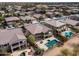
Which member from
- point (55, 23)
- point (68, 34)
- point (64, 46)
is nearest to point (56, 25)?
point (55, 23)

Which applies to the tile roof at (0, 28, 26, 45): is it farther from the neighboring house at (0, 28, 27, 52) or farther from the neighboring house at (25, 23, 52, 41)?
the neighboring house at (25, 23, 52, 41)

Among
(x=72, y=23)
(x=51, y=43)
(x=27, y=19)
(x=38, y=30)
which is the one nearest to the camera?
(x=51, y=43)

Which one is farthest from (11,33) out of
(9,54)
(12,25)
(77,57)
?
(77,57)

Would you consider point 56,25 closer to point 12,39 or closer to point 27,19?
point 27,19

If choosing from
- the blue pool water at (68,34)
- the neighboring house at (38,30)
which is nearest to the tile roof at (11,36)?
the neighboring house at (38,30)

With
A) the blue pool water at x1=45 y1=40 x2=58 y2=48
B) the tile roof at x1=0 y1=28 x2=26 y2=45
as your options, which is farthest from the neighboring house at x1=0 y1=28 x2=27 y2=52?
the blue pool water at x1=45 y1=40 x2=58 y2=48

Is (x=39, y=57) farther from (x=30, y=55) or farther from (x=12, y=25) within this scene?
(x=12, y=25)

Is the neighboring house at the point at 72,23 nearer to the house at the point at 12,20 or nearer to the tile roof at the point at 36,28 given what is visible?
the tile roof at the point at 36,28
